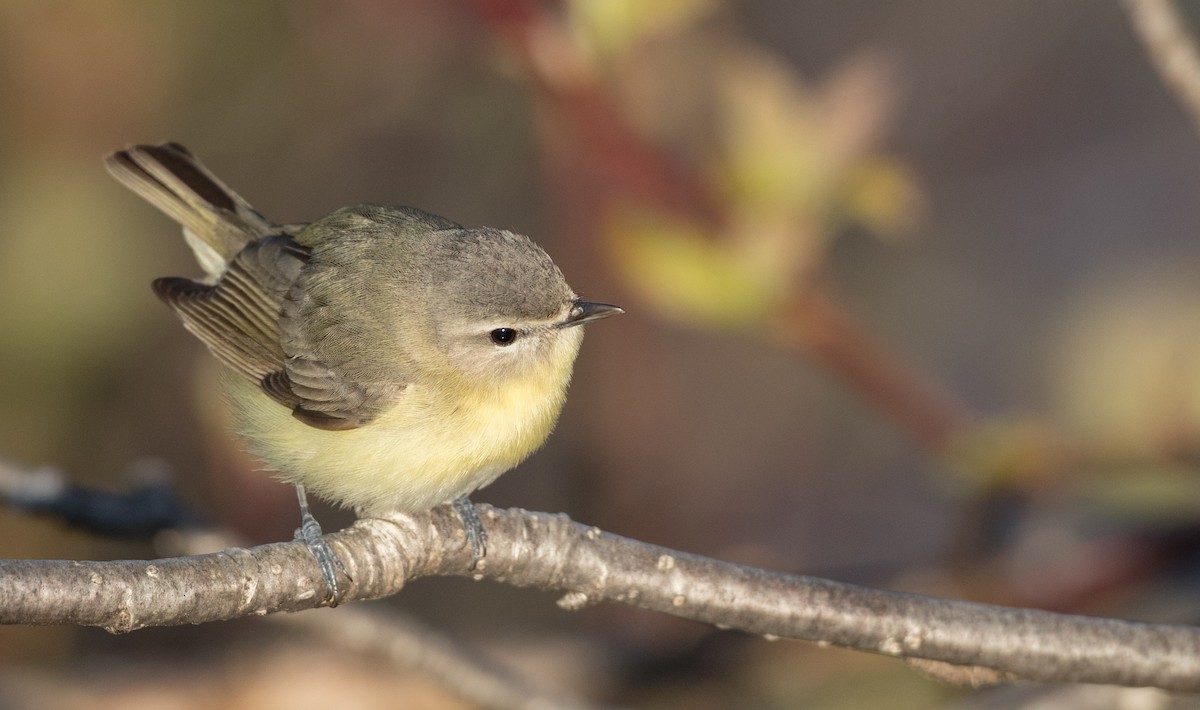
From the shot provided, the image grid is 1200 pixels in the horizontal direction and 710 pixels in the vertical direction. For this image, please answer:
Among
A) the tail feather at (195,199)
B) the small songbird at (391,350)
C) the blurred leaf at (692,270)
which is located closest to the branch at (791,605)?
the small songbird at (391,350)

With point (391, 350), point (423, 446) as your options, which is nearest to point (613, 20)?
point (391, 350)

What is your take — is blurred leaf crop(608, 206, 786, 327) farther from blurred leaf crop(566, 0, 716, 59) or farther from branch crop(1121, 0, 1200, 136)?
branch crop(1121, 0, 1200, 136)

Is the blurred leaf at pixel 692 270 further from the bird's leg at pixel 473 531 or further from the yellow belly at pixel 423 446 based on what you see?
the bird's leg at pixel 473 531

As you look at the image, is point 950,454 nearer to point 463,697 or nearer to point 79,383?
point 463,697

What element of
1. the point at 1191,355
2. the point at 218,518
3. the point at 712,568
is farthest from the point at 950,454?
the point at 218,518

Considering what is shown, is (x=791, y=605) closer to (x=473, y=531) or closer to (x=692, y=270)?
(x=473, y=531)
